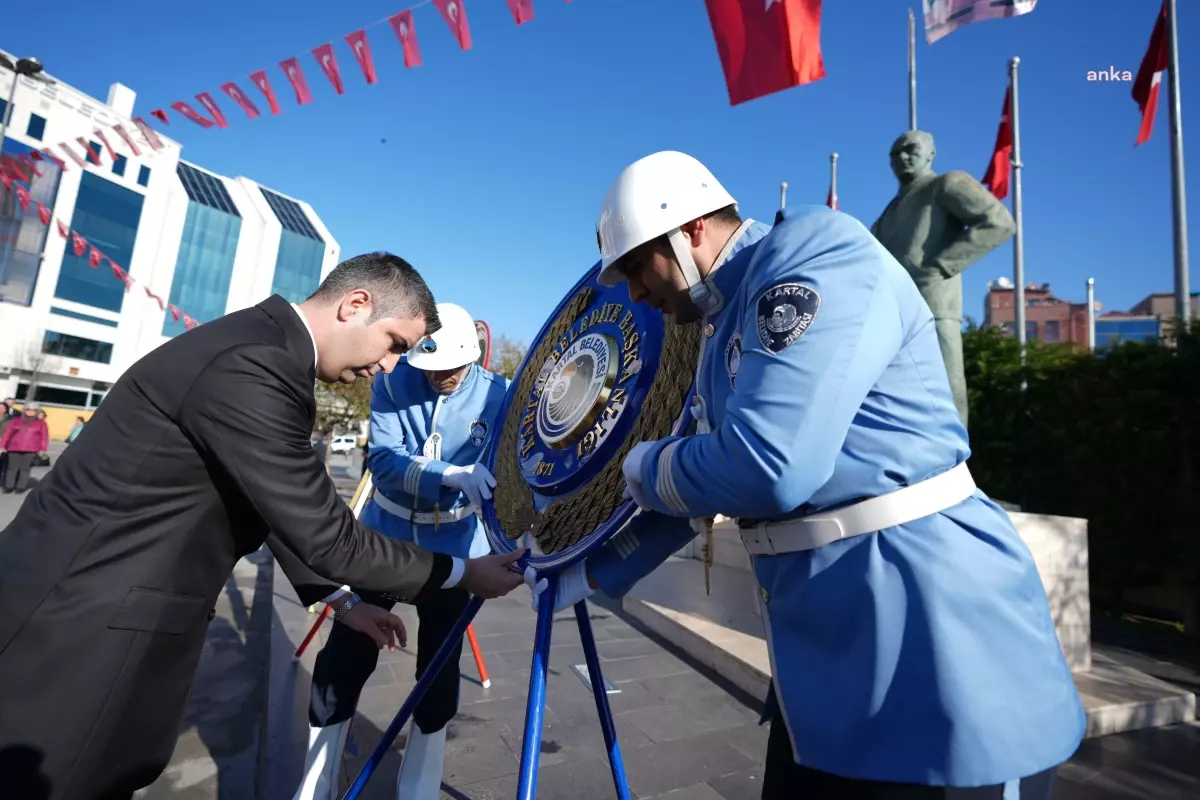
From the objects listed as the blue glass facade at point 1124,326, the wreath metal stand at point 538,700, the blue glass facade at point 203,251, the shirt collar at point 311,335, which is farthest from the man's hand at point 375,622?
the blue glass facade at point 1124,326

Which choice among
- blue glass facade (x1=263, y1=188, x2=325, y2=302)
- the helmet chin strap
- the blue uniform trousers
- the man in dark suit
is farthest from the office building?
the helmet chin strap

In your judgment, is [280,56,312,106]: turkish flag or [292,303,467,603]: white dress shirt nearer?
[292,303,467,603]: white dress shirt

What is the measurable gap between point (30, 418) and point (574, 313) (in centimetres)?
1591

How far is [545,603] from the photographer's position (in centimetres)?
177

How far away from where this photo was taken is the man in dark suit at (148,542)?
1340 mm

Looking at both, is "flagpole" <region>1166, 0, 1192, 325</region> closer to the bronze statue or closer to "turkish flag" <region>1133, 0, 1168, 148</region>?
"turkish flag" <region>1133, 0, 1168, 148</region>

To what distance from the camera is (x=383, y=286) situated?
78.2 inches

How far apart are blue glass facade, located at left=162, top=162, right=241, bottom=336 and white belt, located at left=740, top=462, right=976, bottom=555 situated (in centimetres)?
5496

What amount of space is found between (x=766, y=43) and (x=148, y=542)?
7296 mm

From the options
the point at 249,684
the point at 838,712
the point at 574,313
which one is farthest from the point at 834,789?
the point at 249,684

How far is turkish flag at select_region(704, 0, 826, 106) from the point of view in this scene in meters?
6.58

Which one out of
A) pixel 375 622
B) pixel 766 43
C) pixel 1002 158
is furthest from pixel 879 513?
pixel 1002 158

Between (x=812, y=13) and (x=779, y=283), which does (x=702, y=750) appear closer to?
(x=779, y=283)

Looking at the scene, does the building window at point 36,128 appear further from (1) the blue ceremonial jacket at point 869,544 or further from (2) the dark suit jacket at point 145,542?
(1) the blue ceremonial jacket at point 869,544
